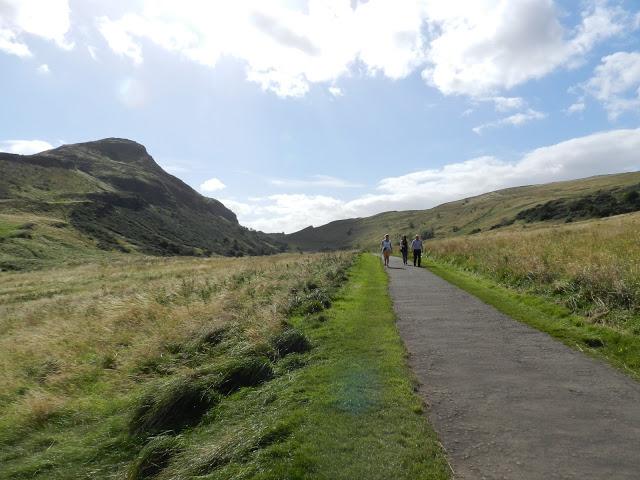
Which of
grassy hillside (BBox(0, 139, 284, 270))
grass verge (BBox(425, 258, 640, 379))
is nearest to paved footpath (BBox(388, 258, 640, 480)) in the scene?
grass verge (BBox(425, 258, 640, 379))

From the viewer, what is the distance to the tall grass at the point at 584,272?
11.0m

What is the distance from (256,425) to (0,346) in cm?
1260

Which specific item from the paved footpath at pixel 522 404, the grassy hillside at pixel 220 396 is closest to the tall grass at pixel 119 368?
the grassy hillside at pixel 220 396

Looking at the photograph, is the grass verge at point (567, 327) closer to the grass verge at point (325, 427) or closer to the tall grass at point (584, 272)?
the tall grass at point (584, 272)

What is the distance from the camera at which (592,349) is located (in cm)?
924

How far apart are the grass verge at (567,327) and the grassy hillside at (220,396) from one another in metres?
3.58

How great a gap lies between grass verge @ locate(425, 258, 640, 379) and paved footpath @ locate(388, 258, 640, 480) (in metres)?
0.37

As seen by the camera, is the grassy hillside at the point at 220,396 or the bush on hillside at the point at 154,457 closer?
the grassy hillside at the point at 220,396

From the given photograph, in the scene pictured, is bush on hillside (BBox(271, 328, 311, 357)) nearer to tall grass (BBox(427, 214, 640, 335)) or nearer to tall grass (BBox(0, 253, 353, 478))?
tall grass (BBox(0, 253, 353, 478))

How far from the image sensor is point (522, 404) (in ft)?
22.1

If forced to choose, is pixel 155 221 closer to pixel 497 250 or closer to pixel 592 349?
pixel 497 250

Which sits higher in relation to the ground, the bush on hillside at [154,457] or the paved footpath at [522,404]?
the paved footpath at [522,404]

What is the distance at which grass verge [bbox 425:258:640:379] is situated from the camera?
8696 millimetres

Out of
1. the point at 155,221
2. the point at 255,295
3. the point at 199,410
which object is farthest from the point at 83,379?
the point at 155,221
